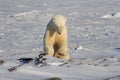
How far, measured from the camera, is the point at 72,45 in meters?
10.2

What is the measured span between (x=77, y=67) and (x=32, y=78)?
55cm

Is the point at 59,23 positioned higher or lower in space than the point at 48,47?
higher

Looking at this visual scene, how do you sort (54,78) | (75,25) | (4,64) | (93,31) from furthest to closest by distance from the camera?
(75,25) → (93,31) → (4,64) → (54,78)

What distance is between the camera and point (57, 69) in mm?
3598

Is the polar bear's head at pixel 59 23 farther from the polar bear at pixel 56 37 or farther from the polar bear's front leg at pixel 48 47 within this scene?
the polar bear's front leg at pixel 48 47

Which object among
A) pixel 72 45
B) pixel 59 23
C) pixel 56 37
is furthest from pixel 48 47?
pixel 72 45

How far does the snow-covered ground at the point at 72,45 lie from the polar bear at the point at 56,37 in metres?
0.27

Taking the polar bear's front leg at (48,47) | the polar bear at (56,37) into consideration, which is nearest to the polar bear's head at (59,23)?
the polar bear at (56,37)

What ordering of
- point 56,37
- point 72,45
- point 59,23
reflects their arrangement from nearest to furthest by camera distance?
1. point 59,23
2. point 56,37
3. point 72,45

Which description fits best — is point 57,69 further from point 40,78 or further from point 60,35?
point 60,35

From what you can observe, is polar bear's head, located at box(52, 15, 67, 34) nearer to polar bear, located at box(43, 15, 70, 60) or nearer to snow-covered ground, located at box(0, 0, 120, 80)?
polar bear, located at box(43, 15, 70, 60)

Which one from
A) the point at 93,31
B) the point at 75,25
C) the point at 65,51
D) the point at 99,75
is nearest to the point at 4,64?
the point at 99,75

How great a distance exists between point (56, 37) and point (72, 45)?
526 centimetres

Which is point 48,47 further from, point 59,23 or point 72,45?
point 72,45
